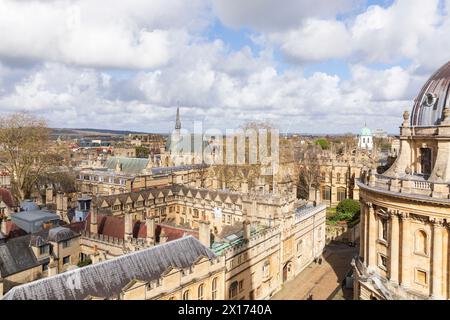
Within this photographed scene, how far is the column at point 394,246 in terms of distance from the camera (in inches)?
864

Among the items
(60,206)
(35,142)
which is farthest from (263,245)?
(35,142)

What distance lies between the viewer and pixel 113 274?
17047 millimetres

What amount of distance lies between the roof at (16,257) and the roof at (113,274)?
6.50 meters

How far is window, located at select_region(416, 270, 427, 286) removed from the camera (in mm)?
21047

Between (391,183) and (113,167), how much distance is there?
55.6m

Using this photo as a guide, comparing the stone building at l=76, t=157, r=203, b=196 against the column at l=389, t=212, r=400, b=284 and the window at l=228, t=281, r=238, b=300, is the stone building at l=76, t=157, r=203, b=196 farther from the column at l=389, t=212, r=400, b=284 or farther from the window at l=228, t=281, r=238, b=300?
the column at l=389, t=212, r=400, b=284

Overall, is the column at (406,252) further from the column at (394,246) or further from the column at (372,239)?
the column at (372,239)

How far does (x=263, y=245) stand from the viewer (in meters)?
26.2

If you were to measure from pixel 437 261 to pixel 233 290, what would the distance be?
1242 centimetres

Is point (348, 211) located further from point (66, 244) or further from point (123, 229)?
point (66, 244)

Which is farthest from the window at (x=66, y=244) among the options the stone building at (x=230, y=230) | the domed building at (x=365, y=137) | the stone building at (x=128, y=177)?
the domed building at (x=365, y=137)

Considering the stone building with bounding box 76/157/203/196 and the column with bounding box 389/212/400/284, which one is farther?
the stone building with bounding box 76/157/203/196

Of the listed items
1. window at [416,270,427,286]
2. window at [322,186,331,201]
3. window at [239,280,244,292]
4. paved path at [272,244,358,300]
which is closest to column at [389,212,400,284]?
window at [416,270,427,286]
